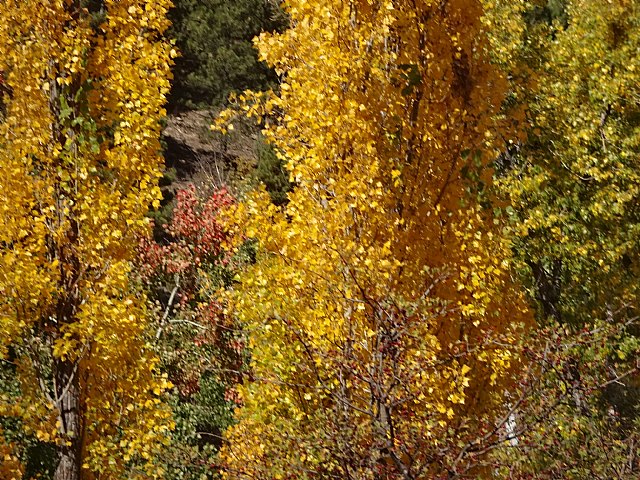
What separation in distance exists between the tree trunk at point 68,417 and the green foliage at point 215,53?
80.8 ft

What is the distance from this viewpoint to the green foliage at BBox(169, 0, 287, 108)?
3091 centimetres

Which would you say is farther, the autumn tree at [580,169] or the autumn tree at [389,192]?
the autumn tree at [580,169]

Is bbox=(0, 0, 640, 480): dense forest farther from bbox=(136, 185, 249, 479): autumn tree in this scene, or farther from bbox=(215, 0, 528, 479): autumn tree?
bbox=(136, 185, 249, 479): autumn tree

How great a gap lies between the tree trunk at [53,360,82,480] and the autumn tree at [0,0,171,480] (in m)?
0.01

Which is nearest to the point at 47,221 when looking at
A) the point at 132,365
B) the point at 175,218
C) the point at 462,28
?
the point at 132,365

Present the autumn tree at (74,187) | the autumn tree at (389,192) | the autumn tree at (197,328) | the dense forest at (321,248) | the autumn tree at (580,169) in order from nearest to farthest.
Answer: the dense forest at (321,248) → the autumn tree at (389,192) → the autumn tree at (74,187) → the autumn tree at (580,169) → the autumn tree at (197,328)

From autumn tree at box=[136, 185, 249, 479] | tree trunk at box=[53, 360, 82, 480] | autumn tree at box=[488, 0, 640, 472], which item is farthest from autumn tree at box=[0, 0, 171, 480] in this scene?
autumn tree at box=[488, 0, 640, 472]

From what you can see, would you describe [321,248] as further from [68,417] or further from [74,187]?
[68,417]

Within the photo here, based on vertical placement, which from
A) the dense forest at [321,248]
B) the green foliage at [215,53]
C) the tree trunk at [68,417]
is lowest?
the tree trunk at [68,417]

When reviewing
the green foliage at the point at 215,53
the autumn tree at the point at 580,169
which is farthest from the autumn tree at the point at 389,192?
the green foliage at the point at 215,53

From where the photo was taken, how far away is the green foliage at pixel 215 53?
3091 cm

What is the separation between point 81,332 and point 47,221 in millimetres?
1200

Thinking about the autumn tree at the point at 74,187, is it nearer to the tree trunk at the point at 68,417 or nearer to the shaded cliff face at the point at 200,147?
the tree trunk at the point at 68,417

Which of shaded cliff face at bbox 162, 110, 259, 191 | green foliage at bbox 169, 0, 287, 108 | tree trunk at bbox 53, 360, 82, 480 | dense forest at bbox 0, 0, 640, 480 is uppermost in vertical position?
green foliage at bbox 169, 0, 287, 108
